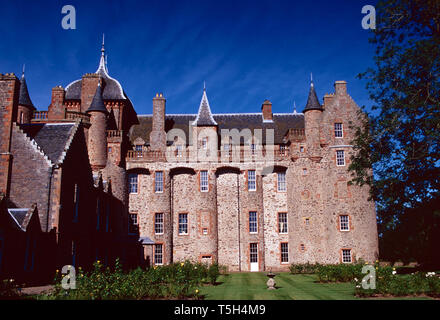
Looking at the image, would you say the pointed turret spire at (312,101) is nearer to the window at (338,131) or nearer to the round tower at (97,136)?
the window at (338,131)

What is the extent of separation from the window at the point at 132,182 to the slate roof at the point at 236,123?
3.72 metres

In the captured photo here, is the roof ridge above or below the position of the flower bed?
A: above

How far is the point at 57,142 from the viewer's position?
22.6 m

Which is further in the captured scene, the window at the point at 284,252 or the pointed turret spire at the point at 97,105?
the window at the point at 284,252

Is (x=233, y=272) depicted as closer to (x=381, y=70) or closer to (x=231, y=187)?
(x=231, y=187)

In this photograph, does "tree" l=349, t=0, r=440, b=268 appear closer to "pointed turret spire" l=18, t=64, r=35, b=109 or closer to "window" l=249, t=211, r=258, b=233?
"window" l=249, t=211, r=258, b=233

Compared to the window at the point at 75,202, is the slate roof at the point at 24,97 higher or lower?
higher

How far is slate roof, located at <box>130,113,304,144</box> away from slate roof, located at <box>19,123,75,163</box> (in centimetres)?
1425

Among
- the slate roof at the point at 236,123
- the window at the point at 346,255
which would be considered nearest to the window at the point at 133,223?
the slate roof at the point at 236,123

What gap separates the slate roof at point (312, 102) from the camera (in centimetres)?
3472

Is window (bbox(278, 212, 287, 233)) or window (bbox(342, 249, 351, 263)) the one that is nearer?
window (bbox(342, 249, 351, 263))

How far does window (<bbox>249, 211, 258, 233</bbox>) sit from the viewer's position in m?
35.3

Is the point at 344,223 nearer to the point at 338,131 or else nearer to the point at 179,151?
the point at 338,131

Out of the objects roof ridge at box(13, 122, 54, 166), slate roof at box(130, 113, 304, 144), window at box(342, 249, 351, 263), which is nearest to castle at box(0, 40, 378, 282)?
window at box(342, 249, 351, 263)
